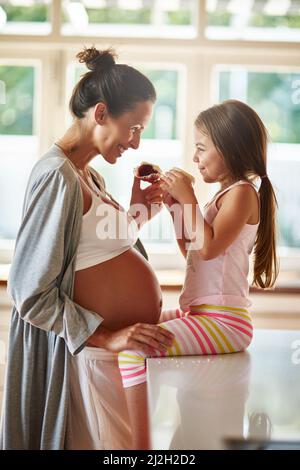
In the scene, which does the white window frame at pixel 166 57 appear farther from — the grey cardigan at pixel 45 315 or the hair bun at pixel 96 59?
the grey cardigan at pixel 45 315

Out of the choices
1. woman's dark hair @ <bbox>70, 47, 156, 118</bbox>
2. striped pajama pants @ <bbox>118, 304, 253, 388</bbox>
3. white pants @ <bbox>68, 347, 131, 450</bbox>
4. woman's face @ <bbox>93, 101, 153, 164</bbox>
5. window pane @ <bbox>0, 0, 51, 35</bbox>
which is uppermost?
window pane @ <bbox>0, 0, 51, 35</bbox>

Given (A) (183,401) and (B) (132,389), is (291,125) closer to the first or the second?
(B) (132,389)

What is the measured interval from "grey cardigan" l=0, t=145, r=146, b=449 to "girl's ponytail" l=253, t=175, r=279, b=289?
0.52m

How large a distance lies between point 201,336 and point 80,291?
0.30 m

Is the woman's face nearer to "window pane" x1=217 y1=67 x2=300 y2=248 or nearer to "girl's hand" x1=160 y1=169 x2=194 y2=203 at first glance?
"girl's hand" x1=160 y1=169 x2=194 y2=203

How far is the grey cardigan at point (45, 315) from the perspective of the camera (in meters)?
1.47

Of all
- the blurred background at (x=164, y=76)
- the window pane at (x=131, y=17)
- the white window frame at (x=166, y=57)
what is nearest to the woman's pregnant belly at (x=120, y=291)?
the blurred background at (x=164, y=76)

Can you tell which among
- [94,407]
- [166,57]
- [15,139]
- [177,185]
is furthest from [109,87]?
[15,139]

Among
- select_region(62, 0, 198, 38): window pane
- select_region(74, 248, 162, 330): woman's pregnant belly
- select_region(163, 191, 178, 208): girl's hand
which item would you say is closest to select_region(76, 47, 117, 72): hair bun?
select_region(163, 191, 178, 208): girl's hand

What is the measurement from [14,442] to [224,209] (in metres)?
0.72

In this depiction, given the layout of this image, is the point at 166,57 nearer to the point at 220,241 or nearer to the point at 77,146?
the point at 77,146

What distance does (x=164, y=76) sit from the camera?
3.26 metres

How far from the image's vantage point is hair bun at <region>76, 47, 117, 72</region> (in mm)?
1693
